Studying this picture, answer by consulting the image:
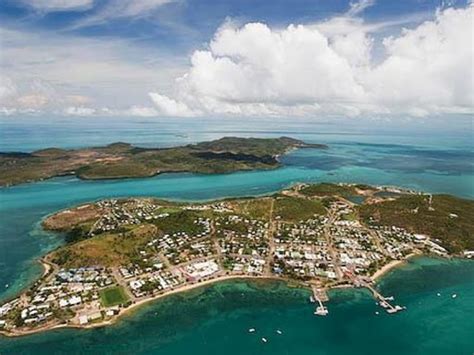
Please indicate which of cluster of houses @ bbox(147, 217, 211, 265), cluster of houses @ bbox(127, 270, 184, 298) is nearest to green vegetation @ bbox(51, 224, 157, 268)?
cluster of houses @ bbox(147, 217, 211, 265)

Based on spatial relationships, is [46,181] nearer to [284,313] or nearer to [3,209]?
[3,209]

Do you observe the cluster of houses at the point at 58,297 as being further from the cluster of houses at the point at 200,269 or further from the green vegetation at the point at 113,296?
the cluster of houses at the point at 200,269

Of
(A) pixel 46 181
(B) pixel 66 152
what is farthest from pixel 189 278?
(B) pixel 66 152

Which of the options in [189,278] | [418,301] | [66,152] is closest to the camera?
[418,301]

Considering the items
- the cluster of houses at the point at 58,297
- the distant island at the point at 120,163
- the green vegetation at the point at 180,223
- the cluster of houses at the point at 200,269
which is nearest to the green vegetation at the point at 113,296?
the cluster of houses at the point at 58,297

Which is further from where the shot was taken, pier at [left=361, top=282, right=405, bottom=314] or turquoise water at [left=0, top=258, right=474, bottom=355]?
pier at [left=361, top=282, right=405, bottom=314]

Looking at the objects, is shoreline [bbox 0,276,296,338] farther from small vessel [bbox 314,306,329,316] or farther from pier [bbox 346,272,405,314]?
pier [bbox 346,272,405,314]

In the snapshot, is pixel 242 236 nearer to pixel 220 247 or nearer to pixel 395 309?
pixel 220 247
